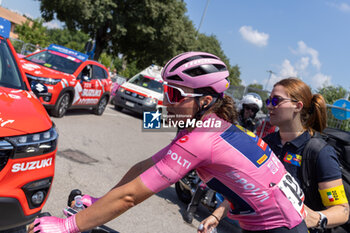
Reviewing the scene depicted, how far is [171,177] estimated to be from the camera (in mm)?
1482

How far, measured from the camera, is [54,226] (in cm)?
139

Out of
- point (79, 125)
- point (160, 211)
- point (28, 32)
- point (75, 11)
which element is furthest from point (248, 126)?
point (28, 32)

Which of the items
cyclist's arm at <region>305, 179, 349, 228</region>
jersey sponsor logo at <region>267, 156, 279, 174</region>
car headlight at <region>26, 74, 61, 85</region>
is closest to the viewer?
jersey sponsor logo at <region>267, 156, 279, 174</region>

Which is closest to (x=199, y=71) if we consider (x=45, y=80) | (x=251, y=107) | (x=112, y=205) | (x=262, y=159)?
(x=262, y=159)

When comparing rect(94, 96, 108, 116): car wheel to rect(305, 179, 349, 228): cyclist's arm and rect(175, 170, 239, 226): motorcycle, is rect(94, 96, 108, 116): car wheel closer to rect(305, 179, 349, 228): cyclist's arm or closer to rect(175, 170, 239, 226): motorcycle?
rect(175, 170, 239, 226): motorcycle

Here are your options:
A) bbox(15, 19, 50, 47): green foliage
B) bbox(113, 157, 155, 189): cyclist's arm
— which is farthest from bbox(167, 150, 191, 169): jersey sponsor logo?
bbox(15, 19, 50, 47): green foliage

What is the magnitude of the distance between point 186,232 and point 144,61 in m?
25.5

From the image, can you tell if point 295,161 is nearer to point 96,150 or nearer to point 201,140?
point 201,140

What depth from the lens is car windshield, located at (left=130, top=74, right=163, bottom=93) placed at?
1558 centimetres

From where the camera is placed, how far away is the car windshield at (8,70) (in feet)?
12.1

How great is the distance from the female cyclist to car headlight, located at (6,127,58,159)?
1.38 m

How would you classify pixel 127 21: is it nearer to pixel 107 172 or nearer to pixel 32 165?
pixel 107 172

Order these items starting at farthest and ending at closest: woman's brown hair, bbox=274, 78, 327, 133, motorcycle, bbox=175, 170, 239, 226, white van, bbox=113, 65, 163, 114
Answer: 1. white van, bbox=113, 65, 163, 114
2. motorcycle, bbox=175, 170, 239, 226
3. woman's brown hair, bbox=274, 78, 327, 133

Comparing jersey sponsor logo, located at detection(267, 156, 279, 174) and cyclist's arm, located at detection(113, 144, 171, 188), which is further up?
jersey sponsor logo, located at detection(267, 156, 279, 174)
